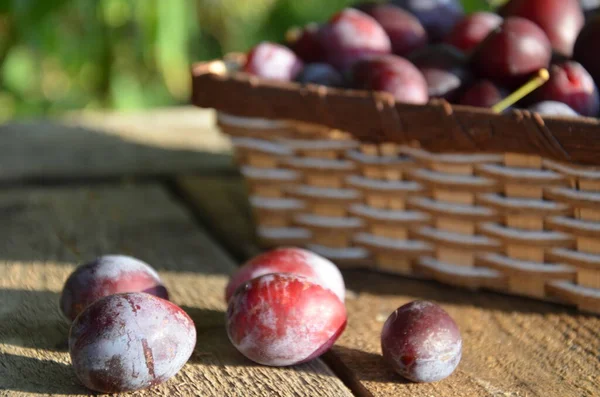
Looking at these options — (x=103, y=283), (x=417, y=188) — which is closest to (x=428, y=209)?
(x=417, y=188)

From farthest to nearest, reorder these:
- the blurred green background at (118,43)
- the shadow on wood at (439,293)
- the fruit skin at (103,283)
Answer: the blurred green background at (118,43)
the shadow on wood at (439,293)
the fruit skin at (103,283)

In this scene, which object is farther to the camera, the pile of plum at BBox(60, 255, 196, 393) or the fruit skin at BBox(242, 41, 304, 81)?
the fruit skin at BBox(242, 41, 304, 81)

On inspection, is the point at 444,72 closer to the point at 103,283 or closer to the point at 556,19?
the point at 556,19

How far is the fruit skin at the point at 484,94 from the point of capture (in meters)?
1.00

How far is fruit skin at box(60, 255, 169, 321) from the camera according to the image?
32.2 inches

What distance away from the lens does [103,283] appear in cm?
82

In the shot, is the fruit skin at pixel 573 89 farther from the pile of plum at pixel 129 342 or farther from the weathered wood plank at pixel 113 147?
the weathered wood plank at pixel 113 147

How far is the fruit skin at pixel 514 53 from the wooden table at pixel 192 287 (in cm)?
29

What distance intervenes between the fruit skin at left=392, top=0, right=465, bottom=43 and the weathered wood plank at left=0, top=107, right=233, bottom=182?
52cm

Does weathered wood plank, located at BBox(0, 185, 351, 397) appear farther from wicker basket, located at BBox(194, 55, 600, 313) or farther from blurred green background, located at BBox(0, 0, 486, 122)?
blurred green background, located at BBox(0, 0, 486, 122)

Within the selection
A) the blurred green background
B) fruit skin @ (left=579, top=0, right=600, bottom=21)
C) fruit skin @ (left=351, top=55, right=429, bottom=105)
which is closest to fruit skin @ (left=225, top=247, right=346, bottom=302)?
fruit skin @ (left=351, top=55, right=429, bottom=105)

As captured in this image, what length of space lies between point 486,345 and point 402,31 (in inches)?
22.7

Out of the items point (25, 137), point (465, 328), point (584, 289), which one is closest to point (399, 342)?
point (465, 328)

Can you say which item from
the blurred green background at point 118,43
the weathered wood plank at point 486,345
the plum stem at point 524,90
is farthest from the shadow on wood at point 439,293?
the blurred green background at point 118,43
